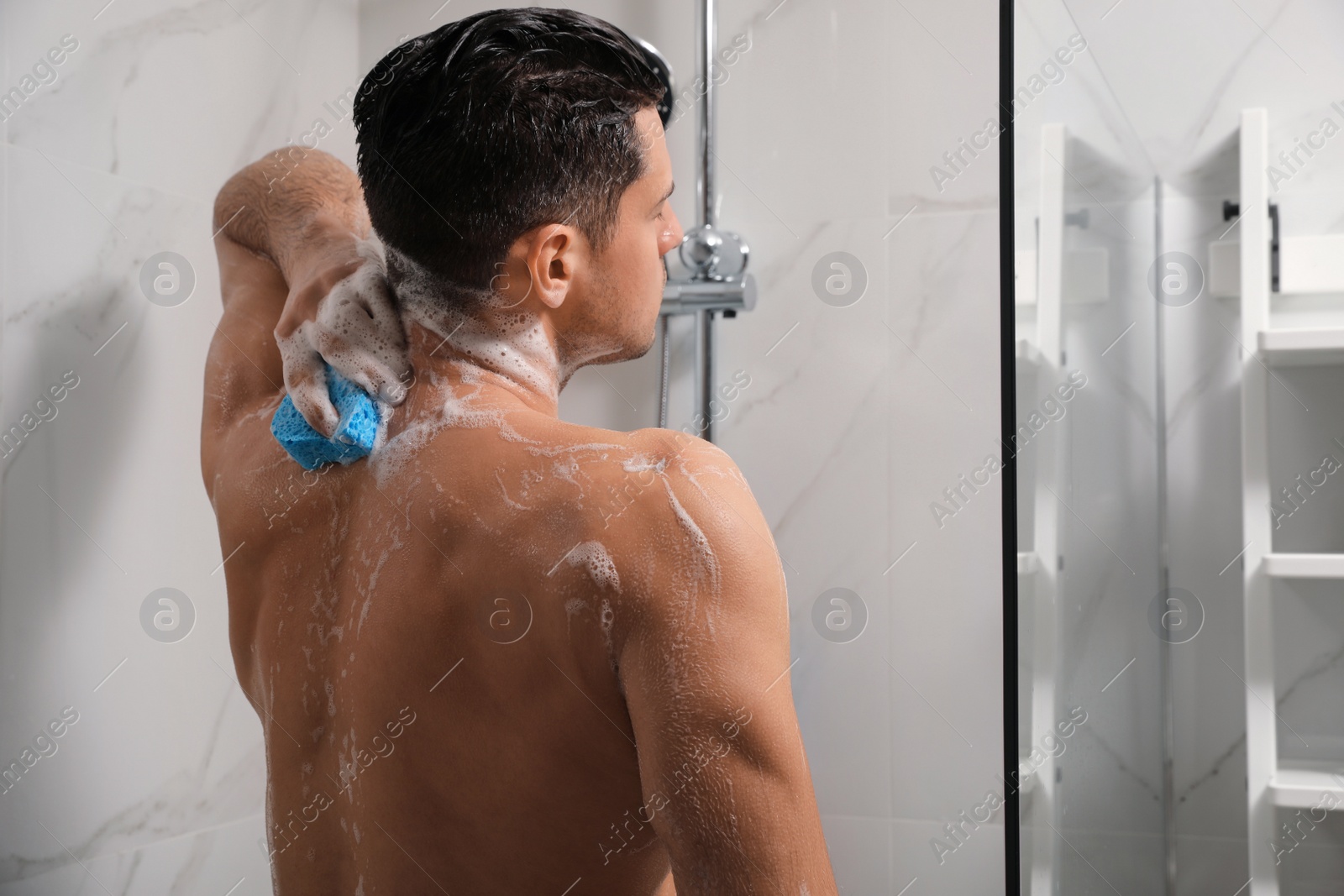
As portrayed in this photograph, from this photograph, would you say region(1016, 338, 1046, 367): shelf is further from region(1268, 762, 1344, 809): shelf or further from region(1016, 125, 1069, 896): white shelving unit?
region(1268, 762, 1344, 809): shelf

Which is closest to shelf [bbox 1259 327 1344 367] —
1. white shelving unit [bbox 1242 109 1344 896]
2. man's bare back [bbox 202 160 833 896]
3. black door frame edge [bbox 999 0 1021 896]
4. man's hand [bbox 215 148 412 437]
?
white shelving unit [bbox 1242 109 1344 896]

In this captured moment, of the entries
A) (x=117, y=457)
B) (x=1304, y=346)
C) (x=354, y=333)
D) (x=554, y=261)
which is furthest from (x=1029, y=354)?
(x=117, y=457)

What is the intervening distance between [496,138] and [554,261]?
10 cm

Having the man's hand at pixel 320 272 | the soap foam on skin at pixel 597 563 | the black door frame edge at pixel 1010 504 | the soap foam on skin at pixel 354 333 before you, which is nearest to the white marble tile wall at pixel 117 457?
the man's hand at pixel 320 272

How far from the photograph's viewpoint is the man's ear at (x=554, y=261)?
764 millimetres

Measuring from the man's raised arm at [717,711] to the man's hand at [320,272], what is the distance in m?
0.27

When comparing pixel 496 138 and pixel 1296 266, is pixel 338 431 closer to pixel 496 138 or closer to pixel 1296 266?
pixel 496 138

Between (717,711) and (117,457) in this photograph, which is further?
(117,457)

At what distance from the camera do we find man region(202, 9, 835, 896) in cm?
62

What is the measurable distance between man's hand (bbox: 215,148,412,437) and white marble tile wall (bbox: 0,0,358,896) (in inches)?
6.6

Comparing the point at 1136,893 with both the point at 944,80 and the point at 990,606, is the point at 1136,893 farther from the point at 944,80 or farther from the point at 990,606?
the point at 944,80

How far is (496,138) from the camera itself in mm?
739

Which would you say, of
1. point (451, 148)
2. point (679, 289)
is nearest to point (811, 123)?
point (679, 289)

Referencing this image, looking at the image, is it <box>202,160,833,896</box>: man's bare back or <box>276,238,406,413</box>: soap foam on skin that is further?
<box>276,238,406,413</box>: soap foam on skin
